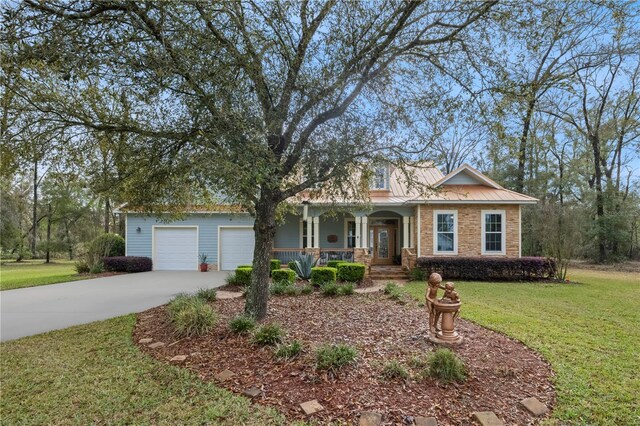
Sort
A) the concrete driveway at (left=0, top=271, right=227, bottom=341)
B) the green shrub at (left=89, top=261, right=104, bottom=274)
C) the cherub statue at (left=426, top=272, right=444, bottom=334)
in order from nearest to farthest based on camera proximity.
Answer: the cherub statue at (left=426, top=272, right=444, bottom=334) < the concrete driveway at (left=0, top=271, right=227, bottom=341) < the green shrub at (left=89, top=261, right=104, bottom=274)

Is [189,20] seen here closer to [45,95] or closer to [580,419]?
[45,95]

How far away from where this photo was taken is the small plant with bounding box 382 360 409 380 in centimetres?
366

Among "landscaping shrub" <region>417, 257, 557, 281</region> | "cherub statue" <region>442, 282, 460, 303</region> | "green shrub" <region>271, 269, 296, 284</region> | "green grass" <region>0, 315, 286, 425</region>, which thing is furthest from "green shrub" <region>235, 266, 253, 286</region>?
"cherub statue" <region>442, 282, 460, 303</region>

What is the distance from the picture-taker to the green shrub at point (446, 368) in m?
3.59

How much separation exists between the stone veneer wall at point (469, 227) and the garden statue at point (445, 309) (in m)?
9.48

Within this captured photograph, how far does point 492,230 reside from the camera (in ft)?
45.5

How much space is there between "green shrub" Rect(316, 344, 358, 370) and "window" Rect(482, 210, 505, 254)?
11.7m

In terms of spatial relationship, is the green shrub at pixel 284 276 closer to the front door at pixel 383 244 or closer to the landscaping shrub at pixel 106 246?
the front door at pixel 383 244

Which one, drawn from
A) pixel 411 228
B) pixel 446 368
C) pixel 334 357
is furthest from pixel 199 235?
pixel 446 368

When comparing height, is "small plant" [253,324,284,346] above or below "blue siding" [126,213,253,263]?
below

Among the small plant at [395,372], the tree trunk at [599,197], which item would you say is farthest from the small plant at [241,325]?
the tree trunk at [599,197]

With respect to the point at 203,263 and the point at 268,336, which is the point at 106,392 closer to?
the point at 268,336

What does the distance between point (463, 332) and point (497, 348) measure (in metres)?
0.68

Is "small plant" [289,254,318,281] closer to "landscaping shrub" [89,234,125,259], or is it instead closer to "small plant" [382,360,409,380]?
"small plant" [382,360,409,380]
